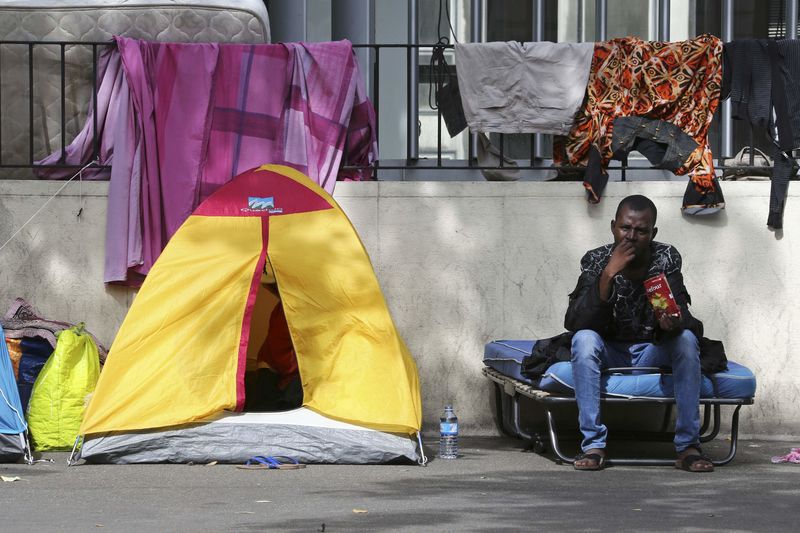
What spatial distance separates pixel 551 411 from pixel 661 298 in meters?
0.86

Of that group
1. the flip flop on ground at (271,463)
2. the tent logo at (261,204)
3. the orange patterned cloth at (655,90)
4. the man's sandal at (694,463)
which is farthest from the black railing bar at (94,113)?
the man's sandal at (694,463)

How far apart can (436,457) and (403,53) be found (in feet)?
12.7

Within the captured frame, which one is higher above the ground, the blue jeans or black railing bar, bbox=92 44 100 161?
black railing bar, bbox=92 44 100 161

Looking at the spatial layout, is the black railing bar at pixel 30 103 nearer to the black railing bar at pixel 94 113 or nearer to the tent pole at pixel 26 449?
the black railing bar at pixel 94 113

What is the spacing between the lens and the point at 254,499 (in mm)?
5852

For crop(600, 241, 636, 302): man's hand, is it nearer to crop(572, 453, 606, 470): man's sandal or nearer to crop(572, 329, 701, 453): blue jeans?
crop(572, 329, 701, 453): blue jeans

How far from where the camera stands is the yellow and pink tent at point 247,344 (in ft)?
22.5

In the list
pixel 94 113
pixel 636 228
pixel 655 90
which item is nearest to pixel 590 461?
pixel 636 228

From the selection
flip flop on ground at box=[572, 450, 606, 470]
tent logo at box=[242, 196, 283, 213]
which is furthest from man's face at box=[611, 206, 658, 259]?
tent logo at box=[242, 196, 283, 213]

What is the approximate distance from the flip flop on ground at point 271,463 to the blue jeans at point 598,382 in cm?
142

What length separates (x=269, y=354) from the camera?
8.17 meters

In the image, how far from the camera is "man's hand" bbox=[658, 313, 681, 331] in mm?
6695

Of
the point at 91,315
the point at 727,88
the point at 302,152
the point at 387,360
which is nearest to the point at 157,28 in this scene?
the point at 302,152

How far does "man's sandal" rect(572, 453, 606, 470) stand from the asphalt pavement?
6 cm
